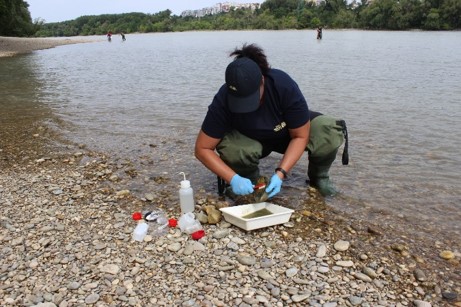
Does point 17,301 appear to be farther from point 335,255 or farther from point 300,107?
point 300,107

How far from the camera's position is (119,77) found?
19.2 m

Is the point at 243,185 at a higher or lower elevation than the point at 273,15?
lower

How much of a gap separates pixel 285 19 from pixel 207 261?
13342 cm

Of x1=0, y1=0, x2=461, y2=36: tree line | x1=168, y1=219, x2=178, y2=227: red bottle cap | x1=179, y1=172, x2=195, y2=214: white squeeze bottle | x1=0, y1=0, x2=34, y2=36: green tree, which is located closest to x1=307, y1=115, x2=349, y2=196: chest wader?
x1=179, y1=172, x2=195, y2=214: white squeeze bottle

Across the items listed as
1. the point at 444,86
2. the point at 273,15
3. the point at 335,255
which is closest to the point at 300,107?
the point at 335,255

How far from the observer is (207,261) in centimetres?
360

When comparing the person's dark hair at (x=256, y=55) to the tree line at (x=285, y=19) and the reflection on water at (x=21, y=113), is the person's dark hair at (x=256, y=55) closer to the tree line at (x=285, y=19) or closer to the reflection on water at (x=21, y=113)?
the reflection on water at (x=21, y=113)

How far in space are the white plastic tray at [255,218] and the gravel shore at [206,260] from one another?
88 millimetres

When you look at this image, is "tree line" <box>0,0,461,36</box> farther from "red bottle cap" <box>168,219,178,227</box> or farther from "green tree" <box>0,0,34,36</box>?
"red bottle cap" <box>168,219,178,227</box>

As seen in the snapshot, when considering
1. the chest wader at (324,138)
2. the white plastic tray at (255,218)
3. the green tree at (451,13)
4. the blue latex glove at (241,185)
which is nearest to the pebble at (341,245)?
the white plastic tray at (255,218)

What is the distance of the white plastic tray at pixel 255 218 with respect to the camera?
3.99 metres

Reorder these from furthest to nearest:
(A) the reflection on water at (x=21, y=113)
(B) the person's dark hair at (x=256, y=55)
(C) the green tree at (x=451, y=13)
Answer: (C) the green tree at (x=451, y=13) → (A) the reflection on water at (x=21, y=113) → (B) the person's dark hair at (x=256, y=55)

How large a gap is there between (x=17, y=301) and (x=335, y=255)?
2723mm

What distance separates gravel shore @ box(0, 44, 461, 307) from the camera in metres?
3.15
